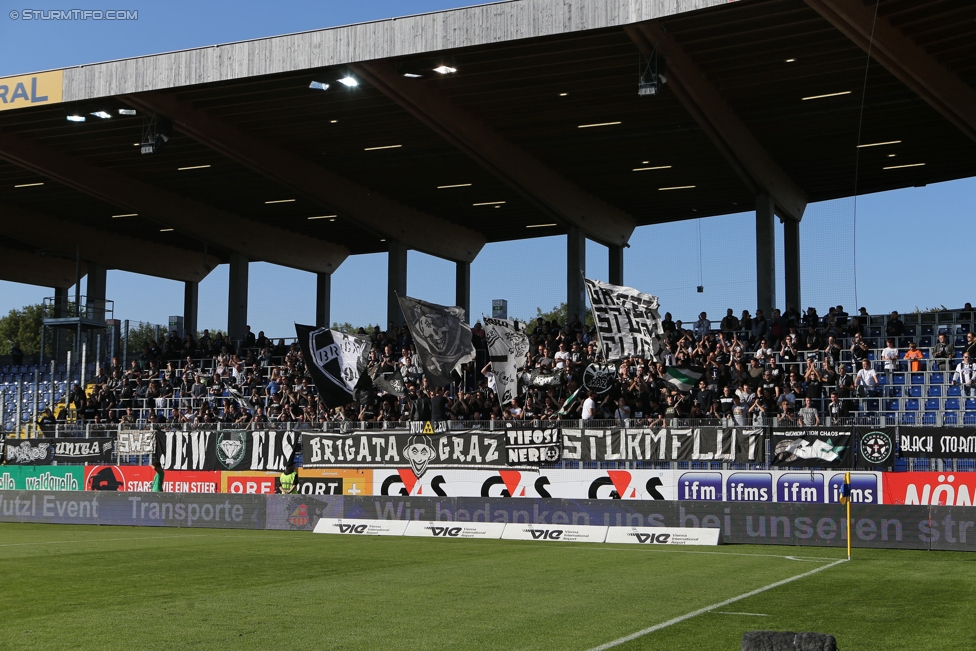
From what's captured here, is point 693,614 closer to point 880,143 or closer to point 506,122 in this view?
point 506,122

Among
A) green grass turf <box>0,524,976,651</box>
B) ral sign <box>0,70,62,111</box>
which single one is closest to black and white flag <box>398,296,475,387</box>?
green grass turf <box>0,524,976,651</box>

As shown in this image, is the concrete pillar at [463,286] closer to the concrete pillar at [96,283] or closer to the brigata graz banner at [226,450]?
the concrete pillar at [96,283]

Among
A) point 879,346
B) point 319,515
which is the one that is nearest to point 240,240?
point 319,515

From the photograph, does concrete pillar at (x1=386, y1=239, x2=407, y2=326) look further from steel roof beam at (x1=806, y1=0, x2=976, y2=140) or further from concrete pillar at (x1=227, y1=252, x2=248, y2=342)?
steel roof beam at (x1=806, y1=0, x2=976, y2=140)

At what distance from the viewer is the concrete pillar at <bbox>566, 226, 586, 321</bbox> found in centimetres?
4412

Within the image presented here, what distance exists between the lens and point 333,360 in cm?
3372

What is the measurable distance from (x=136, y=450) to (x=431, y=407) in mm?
9614

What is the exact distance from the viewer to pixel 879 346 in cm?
3416

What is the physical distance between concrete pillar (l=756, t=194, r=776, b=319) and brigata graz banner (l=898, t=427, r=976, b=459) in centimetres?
1474

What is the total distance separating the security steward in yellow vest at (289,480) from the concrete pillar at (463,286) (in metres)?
21.2

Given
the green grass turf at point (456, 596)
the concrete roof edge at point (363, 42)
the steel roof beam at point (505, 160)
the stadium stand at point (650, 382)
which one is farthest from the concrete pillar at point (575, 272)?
the green grass turf at point (456, 596)

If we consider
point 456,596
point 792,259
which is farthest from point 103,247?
point 456,596

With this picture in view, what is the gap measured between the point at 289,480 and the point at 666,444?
11.3 m

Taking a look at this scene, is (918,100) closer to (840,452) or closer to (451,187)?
(840,452)
